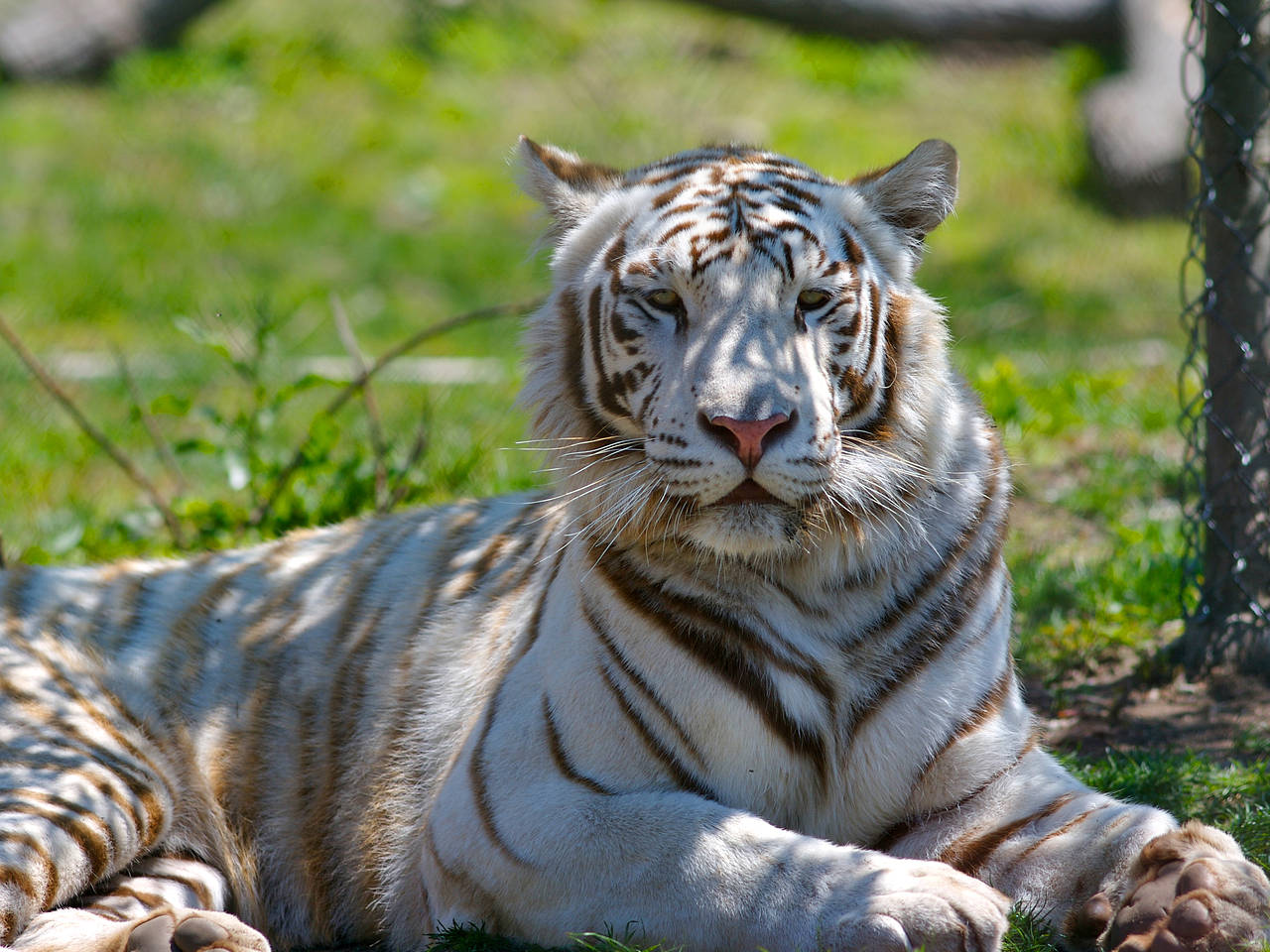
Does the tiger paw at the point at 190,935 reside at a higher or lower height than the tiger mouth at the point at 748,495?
lower

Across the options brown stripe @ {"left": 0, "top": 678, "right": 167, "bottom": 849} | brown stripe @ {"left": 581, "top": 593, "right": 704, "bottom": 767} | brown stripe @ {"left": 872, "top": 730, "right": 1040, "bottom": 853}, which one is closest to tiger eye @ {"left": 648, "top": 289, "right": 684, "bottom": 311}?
brown stripe @ {"left": 581, "top": 593, "right": 704, "bottom": 767}

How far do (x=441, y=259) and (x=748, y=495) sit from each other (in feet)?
21.2

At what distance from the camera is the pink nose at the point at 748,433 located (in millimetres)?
2322

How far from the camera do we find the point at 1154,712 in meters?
3.46

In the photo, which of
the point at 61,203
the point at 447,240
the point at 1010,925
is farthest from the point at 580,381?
the point at 61,203

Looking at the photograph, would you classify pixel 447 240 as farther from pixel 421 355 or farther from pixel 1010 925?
pixel 1010 925

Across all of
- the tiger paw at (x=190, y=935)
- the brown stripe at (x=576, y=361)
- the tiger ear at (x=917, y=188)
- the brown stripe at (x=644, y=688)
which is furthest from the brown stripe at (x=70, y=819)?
the tiger ear at (x=917, y=188)

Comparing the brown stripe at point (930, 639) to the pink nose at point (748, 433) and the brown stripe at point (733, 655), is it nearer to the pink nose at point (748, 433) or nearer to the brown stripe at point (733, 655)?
the brown stripe at point (733, 655)

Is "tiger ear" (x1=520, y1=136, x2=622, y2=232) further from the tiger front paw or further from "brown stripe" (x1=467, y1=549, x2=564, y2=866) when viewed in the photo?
the tiger front paw

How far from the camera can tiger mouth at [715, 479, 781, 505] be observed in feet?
7.86

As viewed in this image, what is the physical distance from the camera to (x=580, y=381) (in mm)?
2750

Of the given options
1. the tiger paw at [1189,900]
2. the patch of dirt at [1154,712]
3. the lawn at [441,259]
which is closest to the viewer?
the tiger paw at [1189,900]

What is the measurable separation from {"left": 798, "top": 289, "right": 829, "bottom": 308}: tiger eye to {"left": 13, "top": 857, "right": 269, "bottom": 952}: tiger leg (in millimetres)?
1467

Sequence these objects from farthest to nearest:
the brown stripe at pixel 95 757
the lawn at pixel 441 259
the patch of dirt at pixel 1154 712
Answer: the lawn at pixel 441 259, the patch of dirt at pixel 1154 712, the brown stripe at pixel 95 757
